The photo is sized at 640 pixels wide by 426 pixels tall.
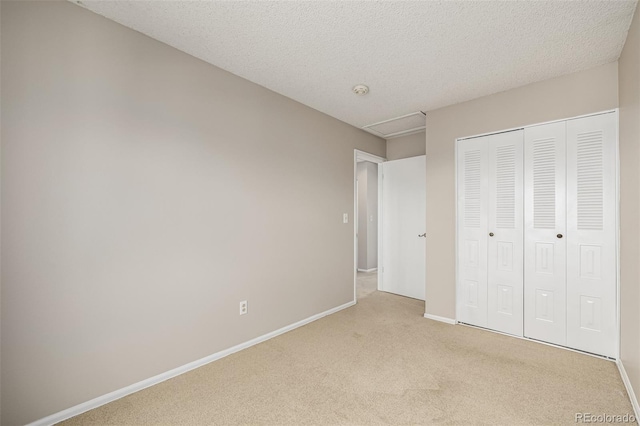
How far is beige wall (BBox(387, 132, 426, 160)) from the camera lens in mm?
4266

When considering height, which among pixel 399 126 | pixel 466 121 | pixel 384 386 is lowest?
pixel 384 386

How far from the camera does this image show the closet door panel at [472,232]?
Result: 10.1 feet

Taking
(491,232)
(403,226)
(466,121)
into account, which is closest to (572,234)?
(491,232)

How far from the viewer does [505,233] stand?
2941mm

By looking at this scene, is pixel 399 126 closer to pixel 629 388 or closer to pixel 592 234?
pixel 592 234

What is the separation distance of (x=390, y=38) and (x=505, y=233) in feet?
7.07

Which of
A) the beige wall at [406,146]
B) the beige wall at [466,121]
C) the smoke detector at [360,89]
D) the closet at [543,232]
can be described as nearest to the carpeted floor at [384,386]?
the closet at [543,232]

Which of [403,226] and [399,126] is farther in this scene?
[403,226]

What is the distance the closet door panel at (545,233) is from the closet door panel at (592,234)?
2.2 inches

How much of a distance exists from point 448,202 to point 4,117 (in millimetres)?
3573

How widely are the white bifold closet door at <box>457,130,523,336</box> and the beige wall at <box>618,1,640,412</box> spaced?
0.72 metres

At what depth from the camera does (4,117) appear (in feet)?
5.06

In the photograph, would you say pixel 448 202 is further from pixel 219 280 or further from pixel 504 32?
pixel 219 280

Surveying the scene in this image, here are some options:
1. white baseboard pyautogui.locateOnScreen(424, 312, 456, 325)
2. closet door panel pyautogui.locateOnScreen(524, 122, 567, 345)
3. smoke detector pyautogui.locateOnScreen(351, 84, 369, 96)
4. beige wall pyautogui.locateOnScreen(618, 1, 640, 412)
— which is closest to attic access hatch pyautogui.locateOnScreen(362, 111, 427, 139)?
smoke detector pyautogui.locateOnScreen(351, 84, 369, 96)
